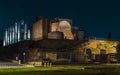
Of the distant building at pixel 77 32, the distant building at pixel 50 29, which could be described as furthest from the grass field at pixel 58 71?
the distant building at pixel 77 32

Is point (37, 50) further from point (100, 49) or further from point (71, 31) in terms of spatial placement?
point (71, 31)

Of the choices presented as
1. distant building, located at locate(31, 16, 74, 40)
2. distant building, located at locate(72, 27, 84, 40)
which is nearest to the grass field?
distant building, located at locate(31, 16, 74, 40)

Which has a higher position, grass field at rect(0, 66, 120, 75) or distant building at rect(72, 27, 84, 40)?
distant building at rect(72, 27, 84, 40)

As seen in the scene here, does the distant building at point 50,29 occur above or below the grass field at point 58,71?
above

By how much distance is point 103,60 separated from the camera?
89875 millimetres

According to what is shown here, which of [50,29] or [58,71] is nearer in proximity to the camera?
[58,71]

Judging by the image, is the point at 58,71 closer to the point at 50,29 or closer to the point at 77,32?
the point at 50,29

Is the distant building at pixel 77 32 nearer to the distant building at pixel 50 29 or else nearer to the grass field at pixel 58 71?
the distant building at pixel 50 29

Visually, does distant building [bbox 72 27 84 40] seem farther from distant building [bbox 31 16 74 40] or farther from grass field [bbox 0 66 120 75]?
grass field [bbox 0 66 120 75]

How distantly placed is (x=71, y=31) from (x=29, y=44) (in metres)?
27.6

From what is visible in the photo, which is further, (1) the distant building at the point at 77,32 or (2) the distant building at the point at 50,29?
(1) the distant building at the point at 77,32

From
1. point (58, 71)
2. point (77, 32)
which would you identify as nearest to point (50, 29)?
point (77, 32)

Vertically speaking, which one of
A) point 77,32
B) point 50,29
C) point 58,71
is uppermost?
point 50,29

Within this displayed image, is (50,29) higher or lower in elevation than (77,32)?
higher
